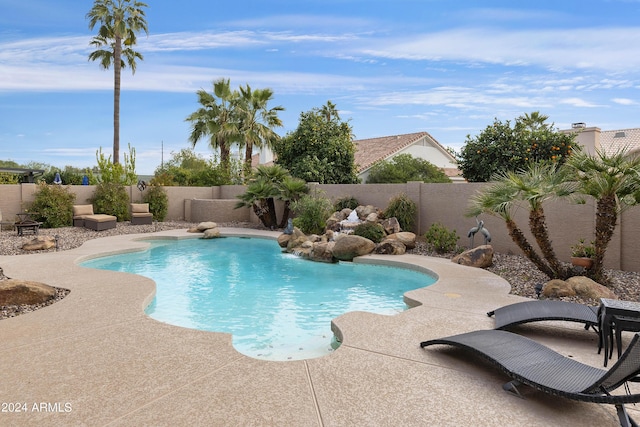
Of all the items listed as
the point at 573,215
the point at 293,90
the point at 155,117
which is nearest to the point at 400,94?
the point at 293,90

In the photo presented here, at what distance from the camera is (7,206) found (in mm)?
16172

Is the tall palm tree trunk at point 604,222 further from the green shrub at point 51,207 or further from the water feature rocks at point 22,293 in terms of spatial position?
the green shrub at point 51,207

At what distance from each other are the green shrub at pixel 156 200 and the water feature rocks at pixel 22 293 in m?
13.5

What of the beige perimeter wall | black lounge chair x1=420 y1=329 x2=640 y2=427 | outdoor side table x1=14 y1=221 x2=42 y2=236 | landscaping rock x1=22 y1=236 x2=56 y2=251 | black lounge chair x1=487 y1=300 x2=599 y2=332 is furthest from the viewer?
outdoor side table x1=14 y1=221 x2=42 y2=236

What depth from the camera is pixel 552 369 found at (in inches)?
134

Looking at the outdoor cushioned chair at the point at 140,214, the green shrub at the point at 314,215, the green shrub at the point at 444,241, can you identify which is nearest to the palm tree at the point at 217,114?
the outdoor cushioned chair at the point at 140,214

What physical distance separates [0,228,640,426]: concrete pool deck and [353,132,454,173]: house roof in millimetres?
23529

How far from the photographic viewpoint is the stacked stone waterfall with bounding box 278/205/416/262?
11180 mm

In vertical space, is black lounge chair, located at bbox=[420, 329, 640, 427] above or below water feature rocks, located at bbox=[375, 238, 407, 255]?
below

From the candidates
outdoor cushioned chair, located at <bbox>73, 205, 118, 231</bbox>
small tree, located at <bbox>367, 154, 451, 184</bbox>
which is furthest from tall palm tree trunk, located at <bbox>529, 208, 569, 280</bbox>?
small tree, located at <bbox>367, 154, 451, 184</bbox>

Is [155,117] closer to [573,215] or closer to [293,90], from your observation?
[293,90]

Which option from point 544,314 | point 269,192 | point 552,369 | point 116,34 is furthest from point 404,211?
point 116,34

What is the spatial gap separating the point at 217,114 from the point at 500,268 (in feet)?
66.0

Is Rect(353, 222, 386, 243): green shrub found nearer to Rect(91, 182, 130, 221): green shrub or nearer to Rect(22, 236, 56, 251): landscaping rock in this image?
Rect(22, 236, 56, 251): landscaping rock
